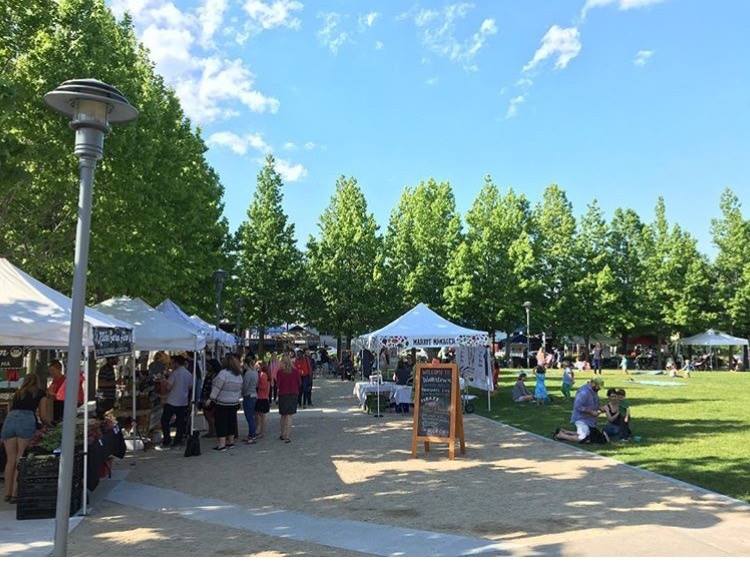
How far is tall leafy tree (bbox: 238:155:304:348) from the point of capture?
155 feet

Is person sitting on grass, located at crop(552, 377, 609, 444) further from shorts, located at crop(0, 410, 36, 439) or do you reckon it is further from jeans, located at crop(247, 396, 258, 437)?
shorts, located at crop(0, 410, 36, 439)

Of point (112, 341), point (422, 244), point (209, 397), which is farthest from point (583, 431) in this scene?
point (422, 244)

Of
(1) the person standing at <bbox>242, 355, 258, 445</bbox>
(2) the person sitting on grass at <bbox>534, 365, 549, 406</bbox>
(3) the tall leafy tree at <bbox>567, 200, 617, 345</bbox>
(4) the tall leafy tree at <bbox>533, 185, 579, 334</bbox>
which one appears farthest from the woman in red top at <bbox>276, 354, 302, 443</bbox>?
(3) the tall leafy tree at <bbox>567, 200, 617, 345</bbox>

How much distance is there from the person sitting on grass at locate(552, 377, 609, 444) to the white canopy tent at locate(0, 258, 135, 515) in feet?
29.4

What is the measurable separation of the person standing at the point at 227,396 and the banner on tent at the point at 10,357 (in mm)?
9715

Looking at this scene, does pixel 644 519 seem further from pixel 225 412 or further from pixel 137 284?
pixel 137 284

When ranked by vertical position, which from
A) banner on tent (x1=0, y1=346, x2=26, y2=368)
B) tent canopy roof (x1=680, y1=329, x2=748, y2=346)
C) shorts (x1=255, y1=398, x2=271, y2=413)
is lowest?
shorts (x1=255, y1=398, x2=271, y2=413)

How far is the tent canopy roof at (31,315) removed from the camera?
736 centimetres

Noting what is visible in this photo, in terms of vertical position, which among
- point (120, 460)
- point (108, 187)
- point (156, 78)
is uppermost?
point (156, 78)

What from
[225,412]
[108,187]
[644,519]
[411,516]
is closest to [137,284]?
[108,187]

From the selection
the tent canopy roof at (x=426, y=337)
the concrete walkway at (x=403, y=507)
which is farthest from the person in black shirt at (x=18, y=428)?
the tent canopy roof at (x=426, y=337)

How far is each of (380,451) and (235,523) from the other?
5.32 meters

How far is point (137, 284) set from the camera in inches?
680

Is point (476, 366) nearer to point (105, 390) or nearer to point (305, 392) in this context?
point (305, 392)
